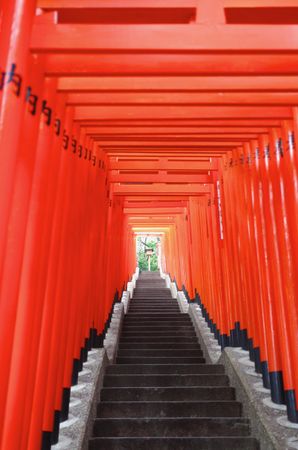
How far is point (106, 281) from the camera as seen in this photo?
641cm

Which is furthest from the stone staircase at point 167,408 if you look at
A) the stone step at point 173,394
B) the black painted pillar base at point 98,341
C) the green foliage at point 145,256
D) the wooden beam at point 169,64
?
the green foliage at point 145,256

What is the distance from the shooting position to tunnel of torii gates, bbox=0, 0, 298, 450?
198 centimetres

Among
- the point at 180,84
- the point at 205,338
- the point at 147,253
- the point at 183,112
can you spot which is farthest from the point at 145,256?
the point at 180,84

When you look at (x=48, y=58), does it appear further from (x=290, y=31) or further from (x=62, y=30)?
(x=290, y=31)

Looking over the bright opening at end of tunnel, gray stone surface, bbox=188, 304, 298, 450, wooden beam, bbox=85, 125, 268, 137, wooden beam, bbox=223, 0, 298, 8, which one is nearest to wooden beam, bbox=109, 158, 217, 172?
wooden beam, bbox=85, 125, 268, 137

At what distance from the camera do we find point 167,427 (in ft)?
12.3

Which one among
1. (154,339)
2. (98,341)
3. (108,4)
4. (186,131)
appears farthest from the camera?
(154,339)

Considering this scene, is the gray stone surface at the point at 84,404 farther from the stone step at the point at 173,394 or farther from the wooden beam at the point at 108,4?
the wooden beam at the point at 108,4

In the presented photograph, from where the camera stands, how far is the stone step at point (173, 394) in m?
4.42

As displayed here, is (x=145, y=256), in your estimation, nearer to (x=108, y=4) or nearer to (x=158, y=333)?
(x=158, y=333)

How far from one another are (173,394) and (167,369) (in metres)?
0.78

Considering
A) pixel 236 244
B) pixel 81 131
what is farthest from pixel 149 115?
pixel 236 244

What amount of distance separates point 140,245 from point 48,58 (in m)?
30.3

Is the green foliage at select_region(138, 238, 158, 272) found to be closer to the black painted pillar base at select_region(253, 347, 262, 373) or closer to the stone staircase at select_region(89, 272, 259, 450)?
the stone staircase at select_region(89, 272, 259, 450)
